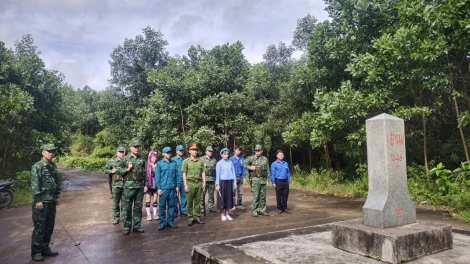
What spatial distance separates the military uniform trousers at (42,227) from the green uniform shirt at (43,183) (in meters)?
0.11

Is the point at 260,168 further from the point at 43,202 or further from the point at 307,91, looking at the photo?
the point at 307,91

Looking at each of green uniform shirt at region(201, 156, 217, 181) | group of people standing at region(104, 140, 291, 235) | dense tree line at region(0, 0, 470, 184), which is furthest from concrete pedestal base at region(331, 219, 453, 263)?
dense tree line at region(0, 0, 470, 184)

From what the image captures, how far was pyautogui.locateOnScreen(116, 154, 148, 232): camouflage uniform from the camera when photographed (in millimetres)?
6453

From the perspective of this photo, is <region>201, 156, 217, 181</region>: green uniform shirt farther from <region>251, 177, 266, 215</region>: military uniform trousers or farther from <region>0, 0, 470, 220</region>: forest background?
<region>0, 0, 470, 220</region>: forest background

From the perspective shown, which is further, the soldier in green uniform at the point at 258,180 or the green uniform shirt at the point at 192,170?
the soldier in green uniform at the point at 258,180

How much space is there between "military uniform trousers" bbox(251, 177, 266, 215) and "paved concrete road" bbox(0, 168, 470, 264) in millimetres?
292

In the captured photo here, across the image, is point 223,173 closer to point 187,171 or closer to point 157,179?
point 187,171

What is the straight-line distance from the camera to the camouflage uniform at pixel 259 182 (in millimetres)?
8117

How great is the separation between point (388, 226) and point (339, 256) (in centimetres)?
80

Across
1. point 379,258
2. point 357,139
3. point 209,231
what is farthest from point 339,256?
point 357,139

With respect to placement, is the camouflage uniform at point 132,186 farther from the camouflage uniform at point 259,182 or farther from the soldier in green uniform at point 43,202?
the camouflage uniform at point 259,182

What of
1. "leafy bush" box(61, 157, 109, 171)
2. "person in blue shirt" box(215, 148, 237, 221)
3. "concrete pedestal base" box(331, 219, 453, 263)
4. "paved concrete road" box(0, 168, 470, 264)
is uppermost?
"leafy bush" box(61, 157, 109, 171)

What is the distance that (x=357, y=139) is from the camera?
34.3 feet

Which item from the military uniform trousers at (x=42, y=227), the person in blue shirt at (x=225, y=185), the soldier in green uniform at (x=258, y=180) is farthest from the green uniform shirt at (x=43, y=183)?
the soldier in green uniform at (x=258, y=180)
